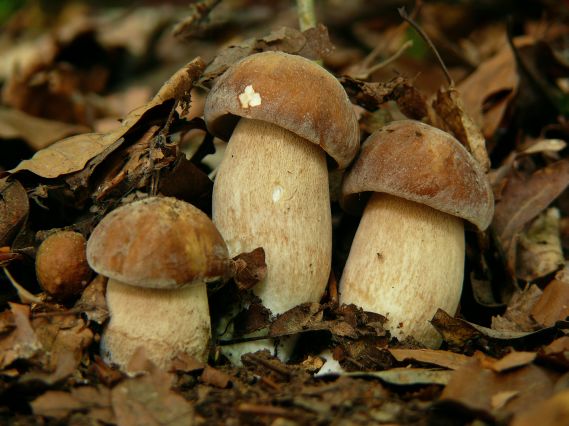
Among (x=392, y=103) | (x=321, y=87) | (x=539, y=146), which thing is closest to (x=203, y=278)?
(x=321, y=87)

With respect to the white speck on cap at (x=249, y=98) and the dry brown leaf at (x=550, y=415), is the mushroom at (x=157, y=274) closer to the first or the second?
the white speck on cap at (x=249, y=98)

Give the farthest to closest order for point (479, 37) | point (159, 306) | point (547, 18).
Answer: point (479, 37) → point (547, 18) → point (159, 306)

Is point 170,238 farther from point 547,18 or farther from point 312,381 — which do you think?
point 547,18

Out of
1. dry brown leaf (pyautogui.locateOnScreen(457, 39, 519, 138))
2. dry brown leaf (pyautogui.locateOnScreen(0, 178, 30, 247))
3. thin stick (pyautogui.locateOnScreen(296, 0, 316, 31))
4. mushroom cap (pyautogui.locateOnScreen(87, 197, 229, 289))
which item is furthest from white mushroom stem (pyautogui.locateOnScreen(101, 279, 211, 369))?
dry brown leaf (pyautogui.locateOnScreen(457, 39, 519, 138))

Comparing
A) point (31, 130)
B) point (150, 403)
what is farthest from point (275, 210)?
point (31, 130)

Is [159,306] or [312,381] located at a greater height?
[159,306]

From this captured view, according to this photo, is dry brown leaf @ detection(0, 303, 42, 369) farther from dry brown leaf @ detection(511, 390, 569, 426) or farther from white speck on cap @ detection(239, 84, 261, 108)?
dry brown leaf @ detection(511, 390, 569, 426)
